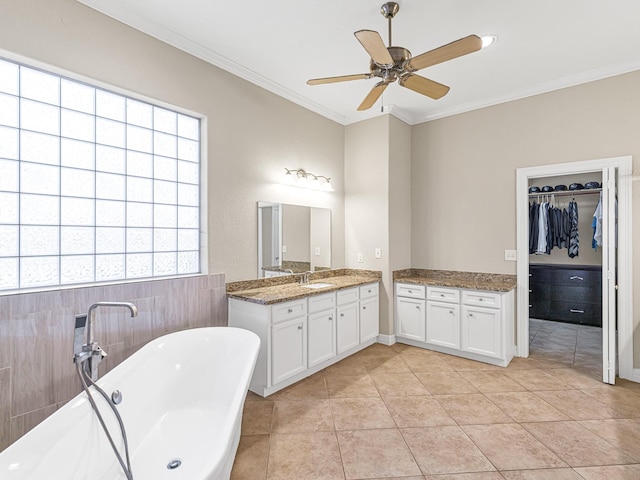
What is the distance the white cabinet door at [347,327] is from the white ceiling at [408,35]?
2.48 metres

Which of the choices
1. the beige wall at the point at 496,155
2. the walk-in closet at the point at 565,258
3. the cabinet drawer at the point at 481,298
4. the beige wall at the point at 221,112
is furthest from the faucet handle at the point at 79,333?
the walk-in closet at the point at 565,258

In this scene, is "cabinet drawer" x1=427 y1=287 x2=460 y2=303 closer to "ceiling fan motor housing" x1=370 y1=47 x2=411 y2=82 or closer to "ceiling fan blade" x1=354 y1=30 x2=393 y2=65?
"ceiling fan motor housing" x1=370 y1=47 x2=411 y2=82

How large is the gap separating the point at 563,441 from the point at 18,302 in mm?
3589

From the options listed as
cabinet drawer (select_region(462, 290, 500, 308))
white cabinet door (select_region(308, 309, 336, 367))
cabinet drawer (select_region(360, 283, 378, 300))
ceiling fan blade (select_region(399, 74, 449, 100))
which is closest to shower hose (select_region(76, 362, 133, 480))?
white cabinet door (select_region(308, 309, 336, 367))

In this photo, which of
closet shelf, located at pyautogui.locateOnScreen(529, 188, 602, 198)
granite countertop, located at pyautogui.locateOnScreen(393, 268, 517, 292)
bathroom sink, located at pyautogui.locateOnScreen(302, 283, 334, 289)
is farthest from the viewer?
closet shelf, located at pyautogui.locateOnScreen(529, 188, 602, 198)

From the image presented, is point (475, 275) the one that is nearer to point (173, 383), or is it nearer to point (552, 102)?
point (552, 102)

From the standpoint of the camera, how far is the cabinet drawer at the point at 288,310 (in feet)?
9.85

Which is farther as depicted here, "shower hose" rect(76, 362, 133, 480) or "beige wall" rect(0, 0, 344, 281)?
"beige wall" rect(0, 0, 344, 281)

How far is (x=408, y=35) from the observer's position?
275cm

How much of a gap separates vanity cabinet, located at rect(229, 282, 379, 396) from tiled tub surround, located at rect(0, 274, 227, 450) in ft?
2.40

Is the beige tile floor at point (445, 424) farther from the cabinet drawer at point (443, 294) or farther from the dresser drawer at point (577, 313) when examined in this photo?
the dresser drawer at point (577, 313)

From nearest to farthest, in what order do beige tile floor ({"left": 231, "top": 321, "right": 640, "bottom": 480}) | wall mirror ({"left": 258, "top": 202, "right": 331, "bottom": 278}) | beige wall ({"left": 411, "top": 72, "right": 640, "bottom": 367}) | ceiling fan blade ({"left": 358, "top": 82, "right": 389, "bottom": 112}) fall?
beige tile floor ({"left": 231, "top": 321, "right": 640, "bottom": 480}), ceiling fan blade ({"left": 358, "top": 82, "right": 389, "bottom": 112}), beige wall ({"left": 411, "top": 72, "right": 640, "bottom": 367}), wall mirror ({"left": 258, "top": 202, "right": 331, "bottom": 278})

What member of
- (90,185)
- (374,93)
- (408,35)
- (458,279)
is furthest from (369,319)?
(90,185)

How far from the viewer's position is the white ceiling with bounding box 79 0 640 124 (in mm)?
2432
